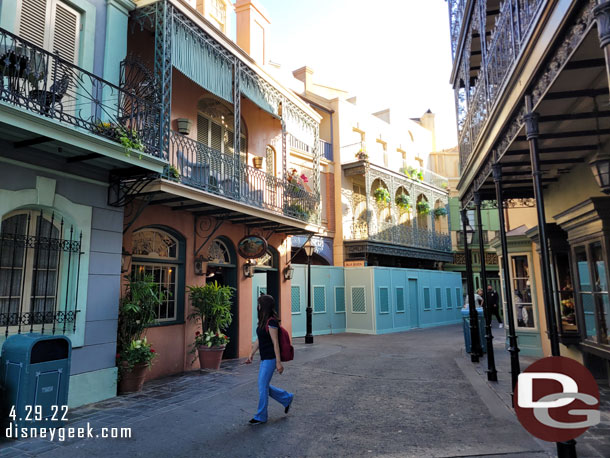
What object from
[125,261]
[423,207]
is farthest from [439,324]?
[125,261]

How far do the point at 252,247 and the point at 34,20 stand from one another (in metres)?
6.37

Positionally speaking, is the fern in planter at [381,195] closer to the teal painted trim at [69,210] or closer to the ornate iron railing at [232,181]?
the ornate iron railing at [232,181]

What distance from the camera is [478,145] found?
8.61m

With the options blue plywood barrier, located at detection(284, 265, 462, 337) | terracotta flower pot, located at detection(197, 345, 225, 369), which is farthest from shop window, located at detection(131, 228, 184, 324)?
blue plywood barrier, located at detection(284, 265, 462, 337)

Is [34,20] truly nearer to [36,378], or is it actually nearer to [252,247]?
[36,378]

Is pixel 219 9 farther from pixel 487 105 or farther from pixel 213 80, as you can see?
pixel 487 105

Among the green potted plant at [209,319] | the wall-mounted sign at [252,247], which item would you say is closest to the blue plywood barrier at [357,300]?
the wall-mounted sign at [252,247]

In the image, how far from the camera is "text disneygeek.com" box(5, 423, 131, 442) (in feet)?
17.0

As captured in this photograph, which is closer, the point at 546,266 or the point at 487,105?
the point at 546,266

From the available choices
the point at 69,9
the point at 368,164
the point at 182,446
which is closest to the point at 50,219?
the point at 69,9

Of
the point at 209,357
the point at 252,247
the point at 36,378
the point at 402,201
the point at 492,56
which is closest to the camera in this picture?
the point at 36,378

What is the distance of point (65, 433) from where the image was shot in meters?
5.47

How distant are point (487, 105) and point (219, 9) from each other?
9.28 metres

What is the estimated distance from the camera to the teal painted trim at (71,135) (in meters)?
5.39
